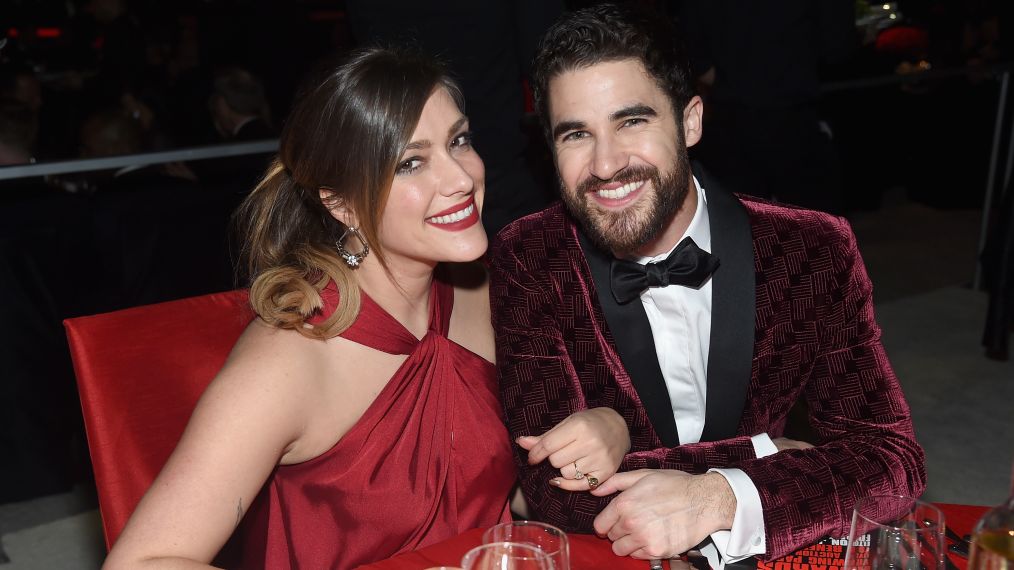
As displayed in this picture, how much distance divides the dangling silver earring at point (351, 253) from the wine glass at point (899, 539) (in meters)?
1.13

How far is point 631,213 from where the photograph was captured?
1.82 metres

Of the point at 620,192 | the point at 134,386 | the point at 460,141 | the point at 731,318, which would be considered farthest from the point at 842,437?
the point at 134,386

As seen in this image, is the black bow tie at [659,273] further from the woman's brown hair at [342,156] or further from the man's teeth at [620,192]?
the woman's brown hair at [342,156]

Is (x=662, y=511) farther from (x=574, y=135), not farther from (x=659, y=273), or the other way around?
(x=574, y=135)

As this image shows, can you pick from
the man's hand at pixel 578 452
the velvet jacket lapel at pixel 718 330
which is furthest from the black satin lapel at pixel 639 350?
the man's hand at pixel 578 452

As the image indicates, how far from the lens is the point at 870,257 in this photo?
20.0 ft

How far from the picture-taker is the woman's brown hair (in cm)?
173

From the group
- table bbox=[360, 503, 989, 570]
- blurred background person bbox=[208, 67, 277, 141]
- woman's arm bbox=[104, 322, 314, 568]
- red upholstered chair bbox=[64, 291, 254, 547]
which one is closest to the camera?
table bbox=[360, 503, 989, 570]

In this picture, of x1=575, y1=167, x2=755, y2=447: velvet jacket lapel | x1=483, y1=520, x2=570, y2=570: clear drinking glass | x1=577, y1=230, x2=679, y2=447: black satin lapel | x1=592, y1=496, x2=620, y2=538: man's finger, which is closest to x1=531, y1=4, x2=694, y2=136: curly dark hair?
x1=575, y1=167, x2=755, y2=447: velvet jacket lapel

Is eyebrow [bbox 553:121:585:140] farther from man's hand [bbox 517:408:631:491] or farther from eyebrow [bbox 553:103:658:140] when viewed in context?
man's hand [bbox 517:408:631:491]

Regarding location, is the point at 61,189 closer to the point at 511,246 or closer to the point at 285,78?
the point at 511,246

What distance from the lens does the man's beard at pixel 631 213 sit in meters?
1.82

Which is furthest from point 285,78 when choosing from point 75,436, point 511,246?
point 511,246

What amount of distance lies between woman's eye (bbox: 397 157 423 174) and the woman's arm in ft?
1.27
